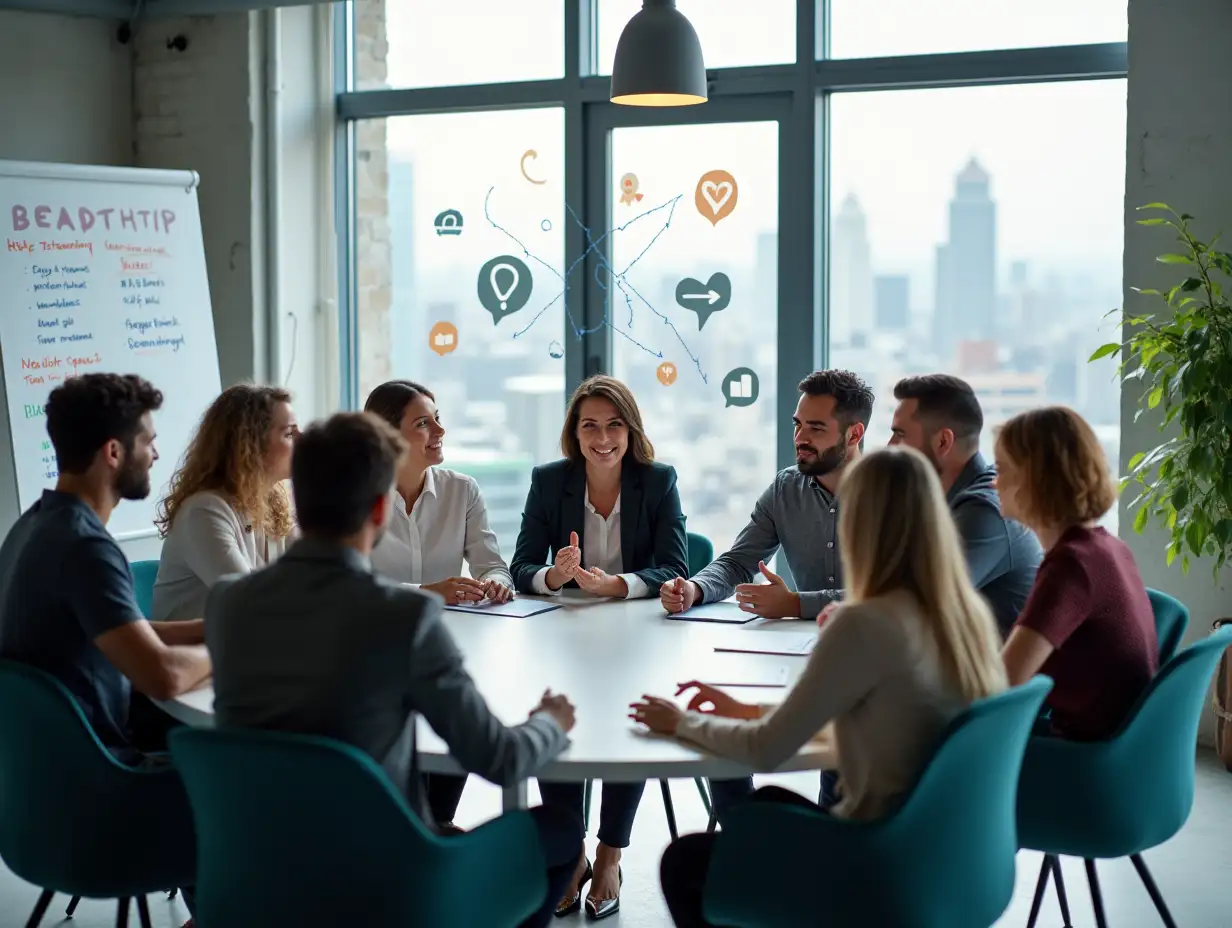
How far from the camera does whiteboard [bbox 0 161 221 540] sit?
501 cm

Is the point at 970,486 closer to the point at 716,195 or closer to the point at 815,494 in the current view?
the point at 815,494

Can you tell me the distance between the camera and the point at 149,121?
6.05 metres

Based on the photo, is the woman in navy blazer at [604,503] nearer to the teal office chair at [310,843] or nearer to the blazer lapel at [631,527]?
the blazer lapel at [631,527]

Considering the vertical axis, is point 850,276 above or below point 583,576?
above

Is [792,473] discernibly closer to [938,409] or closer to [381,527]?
[938,409]

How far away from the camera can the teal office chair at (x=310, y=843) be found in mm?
1952

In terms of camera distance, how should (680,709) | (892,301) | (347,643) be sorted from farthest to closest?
(892,301) < (680,709) < (347,643)

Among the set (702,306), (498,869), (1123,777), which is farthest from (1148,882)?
(702,306)

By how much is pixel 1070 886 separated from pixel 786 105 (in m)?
3.15

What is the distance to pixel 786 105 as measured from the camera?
5418 millimetres

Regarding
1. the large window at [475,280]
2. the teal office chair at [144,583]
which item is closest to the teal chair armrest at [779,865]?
the teal office chair at [144,583]

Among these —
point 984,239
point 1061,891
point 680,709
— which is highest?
point 984,239

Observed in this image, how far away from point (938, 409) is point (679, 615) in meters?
0.83

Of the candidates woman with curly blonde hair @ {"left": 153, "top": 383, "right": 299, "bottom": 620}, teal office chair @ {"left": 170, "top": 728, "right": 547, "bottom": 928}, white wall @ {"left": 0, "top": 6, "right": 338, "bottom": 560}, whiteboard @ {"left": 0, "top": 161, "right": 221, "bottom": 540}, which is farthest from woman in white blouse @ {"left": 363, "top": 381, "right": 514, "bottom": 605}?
white wall @ {"left": 0, "top": 6, "right": 338, "bottom": 560}
